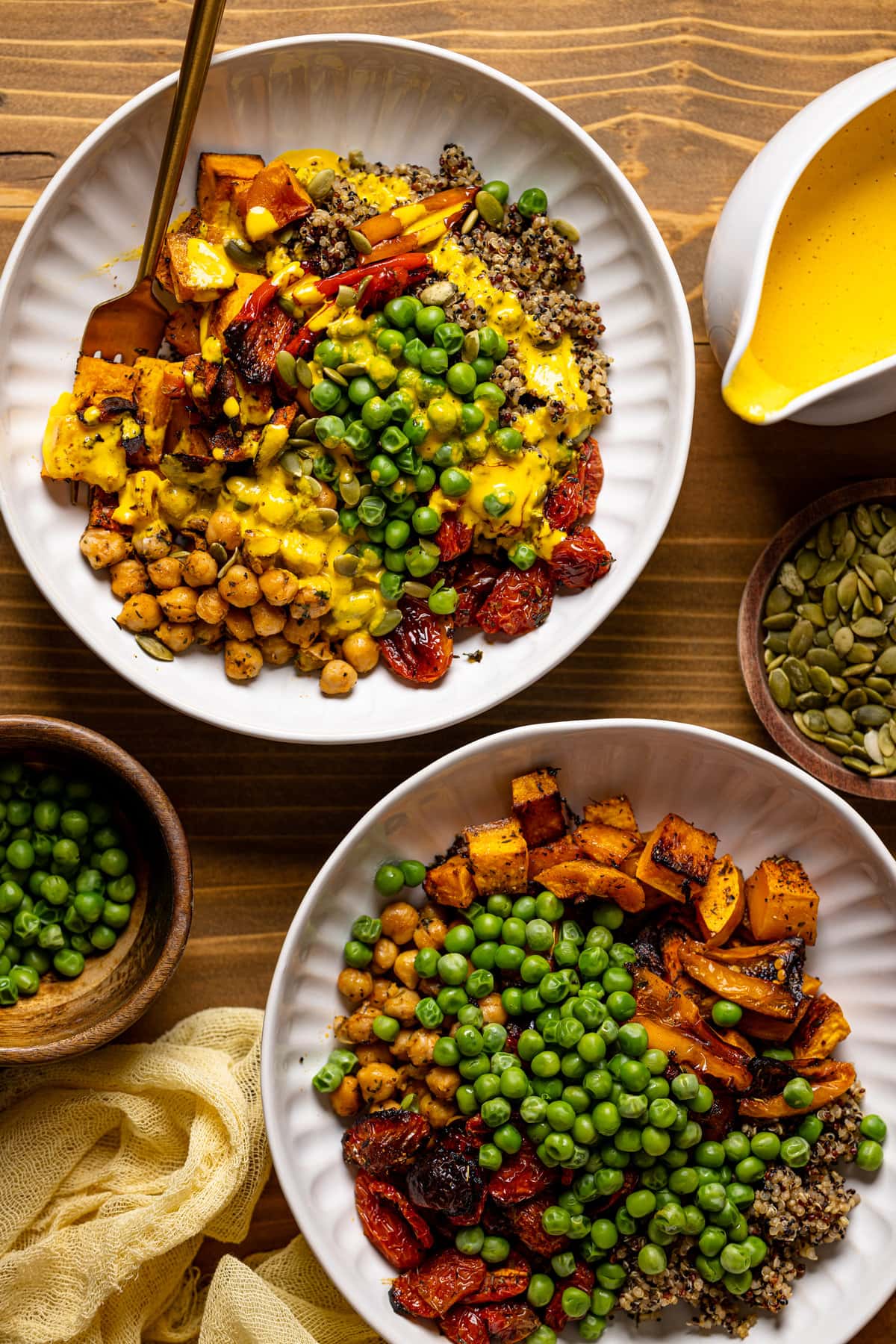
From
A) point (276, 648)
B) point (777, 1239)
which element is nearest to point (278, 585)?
point (276, 648)

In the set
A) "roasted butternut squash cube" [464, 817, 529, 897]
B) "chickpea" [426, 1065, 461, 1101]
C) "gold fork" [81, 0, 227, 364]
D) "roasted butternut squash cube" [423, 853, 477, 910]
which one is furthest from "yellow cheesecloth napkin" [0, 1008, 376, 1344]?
"gold fork" [81, 0, 227, 364]

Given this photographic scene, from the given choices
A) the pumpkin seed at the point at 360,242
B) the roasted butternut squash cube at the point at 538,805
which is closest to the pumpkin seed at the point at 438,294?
the pumpkin seed at the point at 360,242

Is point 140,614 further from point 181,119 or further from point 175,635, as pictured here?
point 181,119

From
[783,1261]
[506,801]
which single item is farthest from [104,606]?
[783,1261]

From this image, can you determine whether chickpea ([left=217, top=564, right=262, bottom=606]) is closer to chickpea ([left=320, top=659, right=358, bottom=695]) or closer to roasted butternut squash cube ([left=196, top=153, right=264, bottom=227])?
chickpea ([left=320, top=659, right=358, bottom=695])

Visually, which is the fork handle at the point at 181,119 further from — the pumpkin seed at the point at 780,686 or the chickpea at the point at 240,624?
the pumpkin seed at the point at 780,686
